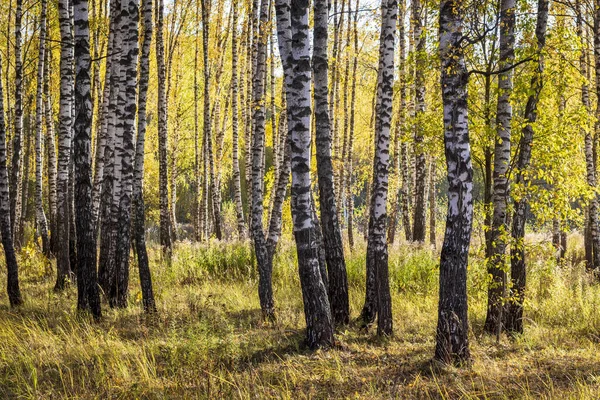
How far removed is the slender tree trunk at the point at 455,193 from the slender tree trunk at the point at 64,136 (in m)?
5.50

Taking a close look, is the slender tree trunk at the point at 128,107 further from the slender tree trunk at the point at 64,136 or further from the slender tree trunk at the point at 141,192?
the slender tree trunk at the point at 64,136

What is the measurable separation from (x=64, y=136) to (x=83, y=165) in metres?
2.22

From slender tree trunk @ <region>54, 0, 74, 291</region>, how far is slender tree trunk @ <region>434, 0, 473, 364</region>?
5.50 m

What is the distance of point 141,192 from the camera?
823 cm

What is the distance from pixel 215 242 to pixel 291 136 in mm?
8248

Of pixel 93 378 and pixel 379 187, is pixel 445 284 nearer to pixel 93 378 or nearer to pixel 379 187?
pixel 379 187

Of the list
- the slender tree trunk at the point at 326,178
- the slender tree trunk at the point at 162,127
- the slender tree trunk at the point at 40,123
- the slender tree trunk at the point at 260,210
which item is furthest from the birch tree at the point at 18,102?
the slender tree trunk at the point at 326,178

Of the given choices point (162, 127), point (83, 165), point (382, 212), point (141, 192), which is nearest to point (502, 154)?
point (382, 212)

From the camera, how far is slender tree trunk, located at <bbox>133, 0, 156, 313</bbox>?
7.98 m

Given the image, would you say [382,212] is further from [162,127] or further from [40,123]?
[40,123]

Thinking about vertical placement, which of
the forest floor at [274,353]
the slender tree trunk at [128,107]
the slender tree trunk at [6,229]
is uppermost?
the slender tree trunk at [128,107]

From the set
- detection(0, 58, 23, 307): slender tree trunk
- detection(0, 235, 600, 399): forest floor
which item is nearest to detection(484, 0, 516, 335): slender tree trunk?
detection(0, 235, 600, 399): forest floor

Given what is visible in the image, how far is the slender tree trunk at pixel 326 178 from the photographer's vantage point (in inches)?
Answer: 269

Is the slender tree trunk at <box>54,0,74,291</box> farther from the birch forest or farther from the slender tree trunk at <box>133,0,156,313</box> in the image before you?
the slender tree trunk at <box>133,0,156,313</box>
